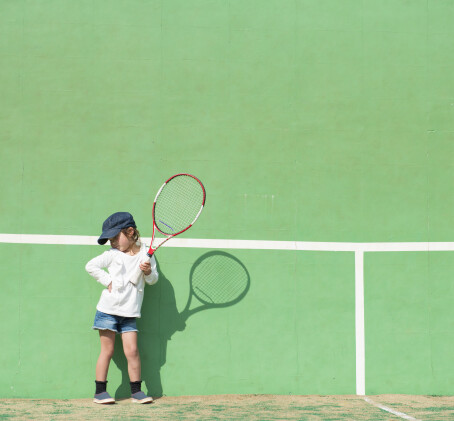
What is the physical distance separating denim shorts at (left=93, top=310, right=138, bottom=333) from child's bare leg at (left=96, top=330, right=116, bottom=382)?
0.23ft

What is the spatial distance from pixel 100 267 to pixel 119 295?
301 mm

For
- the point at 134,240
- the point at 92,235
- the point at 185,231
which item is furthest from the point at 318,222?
the point at 92,235


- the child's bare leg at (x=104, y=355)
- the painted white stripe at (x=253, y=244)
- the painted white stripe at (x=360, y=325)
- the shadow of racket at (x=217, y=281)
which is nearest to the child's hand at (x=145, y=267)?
the painted white stripe at (x=253, y=244)

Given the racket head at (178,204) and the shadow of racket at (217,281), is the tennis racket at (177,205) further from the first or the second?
the shadow of racket at (217,281)

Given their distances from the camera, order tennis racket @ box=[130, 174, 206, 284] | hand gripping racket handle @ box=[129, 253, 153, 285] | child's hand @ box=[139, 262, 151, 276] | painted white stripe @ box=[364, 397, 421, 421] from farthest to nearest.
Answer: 1. tennis racket @ box=[130, 174, 206, 284]
2. hand gripping racket handle @ box=[129, 253, 153, 285]
3. child's hand @ box=[139, 262, 151, 276]
4. painted white stripe @ box=[364, 397, 421, 421]

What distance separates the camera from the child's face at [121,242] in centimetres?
584

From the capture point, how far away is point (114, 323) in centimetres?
577

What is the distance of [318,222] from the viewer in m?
6.18

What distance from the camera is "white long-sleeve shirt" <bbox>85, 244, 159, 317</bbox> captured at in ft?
18.8

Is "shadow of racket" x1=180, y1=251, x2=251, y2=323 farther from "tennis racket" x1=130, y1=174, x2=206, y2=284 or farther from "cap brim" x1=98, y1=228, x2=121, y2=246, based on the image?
"cap brim" x1=98, y1=228, x2=121, y2=246

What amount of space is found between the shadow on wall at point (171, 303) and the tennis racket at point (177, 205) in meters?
0.39

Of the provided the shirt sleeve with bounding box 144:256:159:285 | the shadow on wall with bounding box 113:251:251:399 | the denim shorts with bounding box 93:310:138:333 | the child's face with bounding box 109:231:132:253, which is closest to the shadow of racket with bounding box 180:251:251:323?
the shadow on wall with bounding box 113:251:251:399

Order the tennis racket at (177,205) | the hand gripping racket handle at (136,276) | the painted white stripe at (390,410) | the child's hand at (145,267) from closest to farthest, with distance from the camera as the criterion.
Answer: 1. the painted white stripe at (390,410)
2. the child's hand at (145,267)
3. the hand gripping racket handle at (136,276)
4. the tennis racket at (177,205)

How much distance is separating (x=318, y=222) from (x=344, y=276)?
0.56 metres
